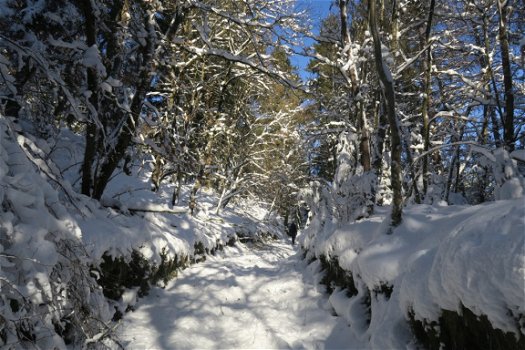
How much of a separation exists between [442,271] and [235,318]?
318cm

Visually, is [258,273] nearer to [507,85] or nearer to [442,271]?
[442,271]

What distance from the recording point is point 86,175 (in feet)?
17.3

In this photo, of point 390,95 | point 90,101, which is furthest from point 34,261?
point 390,95

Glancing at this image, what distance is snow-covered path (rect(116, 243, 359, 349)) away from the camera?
3787 mm

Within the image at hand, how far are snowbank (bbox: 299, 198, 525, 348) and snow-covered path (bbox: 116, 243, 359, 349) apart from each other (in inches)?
18.6

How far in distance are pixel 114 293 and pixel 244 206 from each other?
59.1 feet

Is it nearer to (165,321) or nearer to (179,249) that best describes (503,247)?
(165,321)

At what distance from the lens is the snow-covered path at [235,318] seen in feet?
12.4

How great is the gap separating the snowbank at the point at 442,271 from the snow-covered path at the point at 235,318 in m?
0.47

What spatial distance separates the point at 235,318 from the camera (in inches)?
181

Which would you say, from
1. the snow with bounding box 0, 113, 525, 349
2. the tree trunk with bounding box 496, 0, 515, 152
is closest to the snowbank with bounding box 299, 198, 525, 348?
the snow with bounding box 0, 113, 525, 349

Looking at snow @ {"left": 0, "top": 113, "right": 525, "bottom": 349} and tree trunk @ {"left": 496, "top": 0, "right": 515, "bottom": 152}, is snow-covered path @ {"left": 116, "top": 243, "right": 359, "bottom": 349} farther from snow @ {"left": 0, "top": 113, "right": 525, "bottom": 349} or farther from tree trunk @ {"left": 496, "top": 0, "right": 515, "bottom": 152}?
tree trunk @ {"left": 496, "top": 0, "right": 515, "bottom": 152}

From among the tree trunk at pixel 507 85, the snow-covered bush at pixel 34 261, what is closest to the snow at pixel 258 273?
the snow-covered bush at pixel 34 261

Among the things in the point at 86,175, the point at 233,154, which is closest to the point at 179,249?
the point at 86,175
